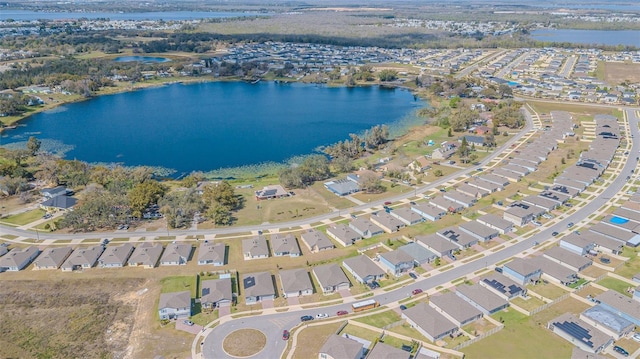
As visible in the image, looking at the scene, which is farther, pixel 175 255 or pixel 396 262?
pixel 175 255

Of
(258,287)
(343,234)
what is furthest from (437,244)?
(258,287)

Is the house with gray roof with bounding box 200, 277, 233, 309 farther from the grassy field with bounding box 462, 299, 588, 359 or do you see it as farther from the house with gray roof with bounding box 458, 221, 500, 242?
the house with gray roof with bounding box 458, 221, 500, 242

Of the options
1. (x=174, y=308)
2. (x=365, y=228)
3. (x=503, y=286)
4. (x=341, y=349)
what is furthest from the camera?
(x=365, y=228)

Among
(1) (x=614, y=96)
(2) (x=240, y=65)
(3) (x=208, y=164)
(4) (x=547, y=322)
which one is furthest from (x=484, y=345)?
(2) (x=240, y=65)

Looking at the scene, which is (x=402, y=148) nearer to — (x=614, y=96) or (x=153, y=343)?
(x=153, y=343)

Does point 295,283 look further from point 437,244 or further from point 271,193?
point 271,193

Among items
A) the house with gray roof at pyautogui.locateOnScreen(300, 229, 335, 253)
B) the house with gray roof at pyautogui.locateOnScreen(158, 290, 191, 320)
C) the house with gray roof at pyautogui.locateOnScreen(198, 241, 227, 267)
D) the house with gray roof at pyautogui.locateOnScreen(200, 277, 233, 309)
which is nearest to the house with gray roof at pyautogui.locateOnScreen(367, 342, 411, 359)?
the house with gray roof at pyautogui.locateOnScreen(200, 277, 233, 309)
